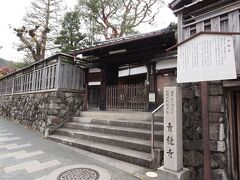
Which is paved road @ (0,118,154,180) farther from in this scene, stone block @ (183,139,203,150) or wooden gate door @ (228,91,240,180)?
wooden gate door @ (228,91,240,180)

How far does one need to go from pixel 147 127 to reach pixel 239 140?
294 centimetres

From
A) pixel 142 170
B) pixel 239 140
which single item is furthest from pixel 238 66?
pixel 142 170

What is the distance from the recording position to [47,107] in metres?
9.66

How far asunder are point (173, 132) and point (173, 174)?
905mm

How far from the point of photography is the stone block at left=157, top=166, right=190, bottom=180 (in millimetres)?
3959

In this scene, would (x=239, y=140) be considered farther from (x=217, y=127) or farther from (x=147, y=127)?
(x=147, y=127)

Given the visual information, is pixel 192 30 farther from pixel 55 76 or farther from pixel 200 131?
pixel 55 76

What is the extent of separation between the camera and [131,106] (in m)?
9.04

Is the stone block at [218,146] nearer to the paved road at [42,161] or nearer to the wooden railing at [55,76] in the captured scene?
the paved road at [42,161]

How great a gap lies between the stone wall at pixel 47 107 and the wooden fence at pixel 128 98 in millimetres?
2009

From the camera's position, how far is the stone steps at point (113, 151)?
201 inches

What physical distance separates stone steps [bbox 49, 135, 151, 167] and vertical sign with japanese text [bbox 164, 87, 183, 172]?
2.99 ft

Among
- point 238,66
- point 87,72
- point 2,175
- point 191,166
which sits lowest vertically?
point 2,175

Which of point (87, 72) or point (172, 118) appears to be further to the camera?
point (87, 72)
